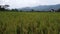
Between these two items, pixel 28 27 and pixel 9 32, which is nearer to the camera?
pixel 9 32

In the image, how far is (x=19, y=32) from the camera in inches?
93.7

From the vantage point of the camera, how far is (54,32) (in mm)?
2117

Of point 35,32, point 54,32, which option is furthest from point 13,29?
point 54,32

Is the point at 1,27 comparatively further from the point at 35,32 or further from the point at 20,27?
the point at 35,32

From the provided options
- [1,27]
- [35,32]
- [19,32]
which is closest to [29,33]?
[35,32]

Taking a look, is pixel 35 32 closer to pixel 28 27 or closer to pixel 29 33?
pixel 29 33

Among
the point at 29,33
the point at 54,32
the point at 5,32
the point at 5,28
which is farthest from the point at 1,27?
the point at 54,32

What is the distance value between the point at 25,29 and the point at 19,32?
0.11 meters

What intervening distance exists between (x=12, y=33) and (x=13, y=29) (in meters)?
0.16

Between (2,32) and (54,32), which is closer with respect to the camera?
Result: (54,32)

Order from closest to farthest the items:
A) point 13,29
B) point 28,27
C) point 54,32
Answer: point 54,32
point 13,29
point 28,27

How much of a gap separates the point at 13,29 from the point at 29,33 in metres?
0.21

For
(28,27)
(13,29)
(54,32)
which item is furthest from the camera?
(28,27)

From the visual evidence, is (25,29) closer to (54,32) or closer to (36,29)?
(36,29)
